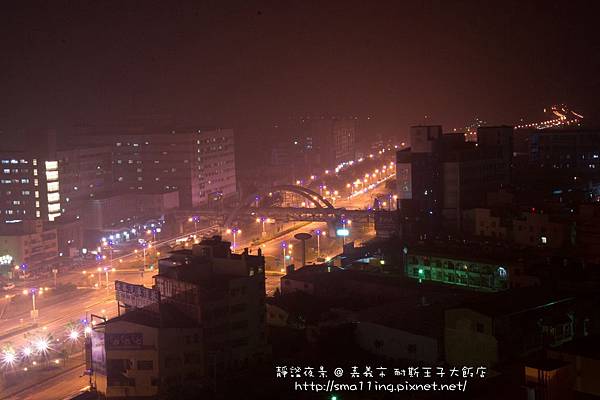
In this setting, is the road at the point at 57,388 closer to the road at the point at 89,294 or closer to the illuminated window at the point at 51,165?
the road at the point at 89,294

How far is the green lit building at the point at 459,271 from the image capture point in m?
17.5

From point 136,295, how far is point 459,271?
25.8ft

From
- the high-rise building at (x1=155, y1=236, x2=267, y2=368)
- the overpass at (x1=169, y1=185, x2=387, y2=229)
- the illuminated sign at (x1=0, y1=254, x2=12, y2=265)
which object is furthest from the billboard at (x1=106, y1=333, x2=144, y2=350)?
the overpass at (x1=169, y1=185, x2=387, y2=229)

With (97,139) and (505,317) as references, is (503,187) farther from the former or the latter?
(97,139)

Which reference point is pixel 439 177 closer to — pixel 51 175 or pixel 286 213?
pixel 286 213

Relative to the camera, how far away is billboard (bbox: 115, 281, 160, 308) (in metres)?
14.1

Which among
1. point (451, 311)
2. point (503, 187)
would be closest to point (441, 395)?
point (451, 311)

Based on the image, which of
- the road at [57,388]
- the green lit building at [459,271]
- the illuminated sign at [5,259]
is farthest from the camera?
the illuminated sign at [5,259]

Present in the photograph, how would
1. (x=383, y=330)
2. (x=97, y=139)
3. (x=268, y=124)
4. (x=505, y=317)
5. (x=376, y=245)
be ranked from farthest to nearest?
(x=268, y=124), (x=97, y=139), (x=376, y=245), (x=383, y=330), (x=505, y=317)

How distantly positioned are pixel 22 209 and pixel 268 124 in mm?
43082

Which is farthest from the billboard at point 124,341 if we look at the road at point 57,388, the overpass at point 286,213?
the overpass at point 286,213

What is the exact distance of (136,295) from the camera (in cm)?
1469

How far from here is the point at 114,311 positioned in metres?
20.0

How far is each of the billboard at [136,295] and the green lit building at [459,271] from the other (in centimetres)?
657
